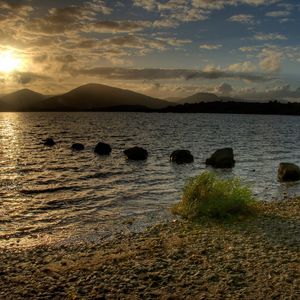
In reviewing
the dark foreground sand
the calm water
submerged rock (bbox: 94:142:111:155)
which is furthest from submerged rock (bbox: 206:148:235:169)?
the dark foreground sand

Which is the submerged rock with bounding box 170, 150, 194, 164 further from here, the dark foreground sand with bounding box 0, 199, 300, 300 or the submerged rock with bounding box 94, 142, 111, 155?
the dark foreground sand with bounding box 0, 199, 300, 300

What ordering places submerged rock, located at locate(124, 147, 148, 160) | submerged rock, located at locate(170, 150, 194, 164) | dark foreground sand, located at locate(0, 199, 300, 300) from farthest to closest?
submerged rock, located at locate(124, 147, 148, 160), submerged rock, located at locate(170, 150, 194, 164), dark foreground sand, located at locate(0, 199, 300, 300)

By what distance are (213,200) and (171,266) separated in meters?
6.93

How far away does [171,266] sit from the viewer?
35.9ft

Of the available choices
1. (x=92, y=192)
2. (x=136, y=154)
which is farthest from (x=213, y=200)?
(x=136, y=154)

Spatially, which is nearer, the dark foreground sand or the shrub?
the dark foreground sand

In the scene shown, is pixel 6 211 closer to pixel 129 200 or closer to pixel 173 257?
pixel 129 200

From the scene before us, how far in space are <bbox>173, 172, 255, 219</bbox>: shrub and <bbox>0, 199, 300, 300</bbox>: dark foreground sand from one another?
171 cm

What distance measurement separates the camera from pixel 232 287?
375 inches

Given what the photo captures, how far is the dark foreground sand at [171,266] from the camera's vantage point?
9406 mm

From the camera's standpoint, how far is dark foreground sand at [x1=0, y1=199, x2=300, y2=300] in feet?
30.9

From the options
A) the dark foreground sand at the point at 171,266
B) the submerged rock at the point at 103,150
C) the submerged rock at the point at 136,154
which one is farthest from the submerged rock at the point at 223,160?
the dark foreground sand at the point at 171,266

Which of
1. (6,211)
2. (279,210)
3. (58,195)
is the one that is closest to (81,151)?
(58,195)

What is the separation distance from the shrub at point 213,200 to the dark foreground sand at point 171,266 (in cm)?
171
